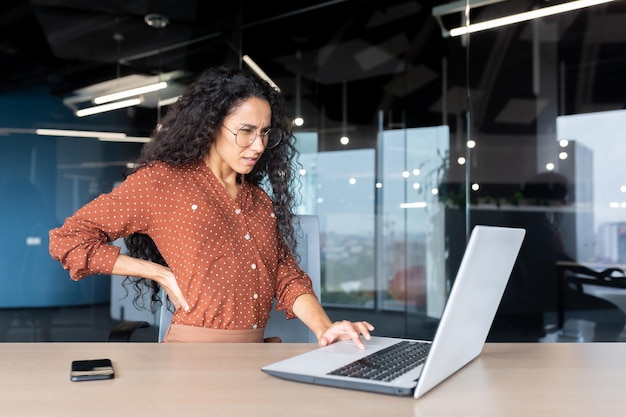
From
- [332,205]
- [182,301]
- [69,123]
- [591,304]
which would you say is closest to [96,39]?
[69,123]

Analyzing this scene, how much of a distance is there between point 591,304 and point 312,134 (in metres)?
2.41

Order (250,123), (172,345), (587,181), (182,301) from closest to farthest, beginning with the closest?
(172,345) → (182,301) → (250,123) → (587,181)

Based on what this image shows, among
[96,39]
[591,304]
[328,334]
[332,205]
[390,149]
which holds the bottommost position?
[591,304]

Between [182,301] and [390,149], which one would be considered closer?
[182,301]

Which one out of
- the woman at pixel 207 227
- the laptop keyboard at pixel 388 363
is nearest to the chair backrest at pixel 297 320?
the woman at pixel 207 227

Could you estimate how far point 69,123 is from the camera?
4.33 meters

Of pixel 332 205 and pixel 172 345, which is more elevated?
pixel 332 205

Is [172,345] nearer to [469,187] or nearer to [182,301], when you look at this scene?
[182,301]

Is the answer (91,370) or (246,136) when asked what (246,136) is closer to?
(246,136)

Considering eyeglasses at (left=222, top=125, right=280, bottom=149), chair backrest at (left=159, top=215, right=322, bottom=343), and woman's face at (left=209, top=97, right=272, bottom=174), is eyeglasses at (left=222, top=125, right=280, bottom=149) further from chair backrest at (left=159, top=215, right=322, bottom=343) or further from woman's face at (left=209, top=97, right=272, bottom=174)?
chair backrest at (left=159, top=215, right=322, bottom=343)

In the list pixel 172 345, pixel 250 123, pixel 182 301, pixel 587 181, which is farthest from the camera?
pixel 587 181

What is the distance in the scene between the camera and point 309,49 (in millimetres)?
5137

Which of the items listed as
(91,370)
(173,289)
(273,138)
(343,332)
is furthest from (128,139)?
(91,370)

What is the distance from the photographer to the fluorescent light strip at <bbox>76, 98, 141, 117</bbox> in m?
4.38
